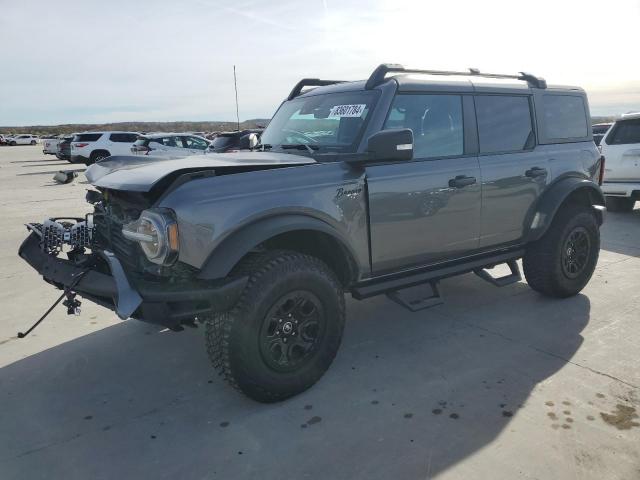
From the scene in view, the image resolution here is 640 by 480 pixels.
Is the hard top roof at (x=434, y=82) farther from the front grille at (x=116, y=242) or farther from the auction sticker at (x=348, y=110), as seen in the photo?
the front grille at (x=116, y=242)

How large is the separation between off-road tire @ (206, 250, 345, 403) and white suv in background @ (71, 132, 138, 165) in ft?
75.0

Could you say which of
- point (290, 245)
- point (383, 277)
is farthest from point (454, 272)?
point (290, 245)

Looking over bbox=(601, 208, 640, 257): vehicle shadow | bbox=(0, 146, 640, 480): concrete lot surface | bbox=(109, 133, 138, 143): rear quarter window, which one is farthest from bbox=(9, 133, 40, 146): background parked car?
bbox=(601, 208, 640, 257): vehicle shadow

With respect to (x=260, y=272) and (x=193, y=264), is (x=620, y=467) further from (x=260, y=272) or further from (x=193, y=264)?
(x=193, y=264)

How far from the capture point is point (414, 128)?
12.3ft

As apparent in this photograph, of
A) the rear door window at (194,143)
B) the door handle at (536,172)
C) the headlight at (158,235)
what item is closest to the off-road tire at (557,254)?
the door handle at (536,172)

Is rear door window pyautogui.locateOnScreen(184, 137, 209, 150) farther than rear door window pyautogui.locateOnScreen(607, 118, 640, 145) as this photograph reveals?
Yes

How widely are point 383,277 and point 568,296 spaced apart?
2.26 metres

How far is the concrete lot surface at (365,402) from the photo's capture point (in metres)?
2.57

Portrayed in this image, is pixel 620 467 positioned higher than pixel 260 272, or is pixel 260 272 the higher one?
pixel 260 272

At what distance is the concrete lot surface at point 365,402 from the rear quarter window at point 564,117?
1587mm

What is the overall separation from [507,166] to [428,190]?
96 cm

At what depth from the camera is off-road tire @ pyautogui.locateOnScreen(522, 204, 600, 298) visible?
15.0 ft

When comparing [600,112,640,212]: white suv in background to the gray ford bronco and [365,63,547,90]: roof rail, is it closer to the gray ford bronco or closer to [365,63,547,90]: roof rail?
the gray ford bronco
